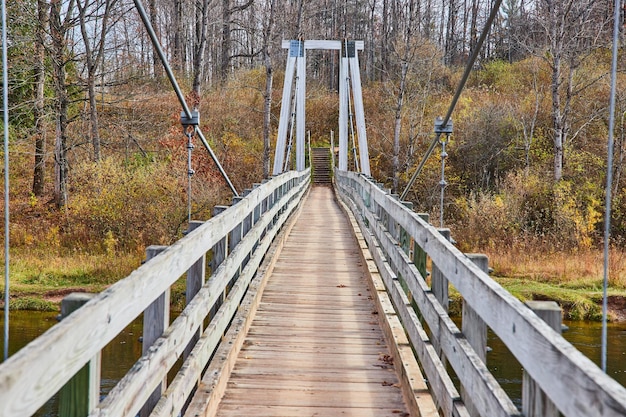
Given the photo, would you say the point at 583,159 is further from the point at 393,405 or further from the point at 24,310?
the point at 393,405

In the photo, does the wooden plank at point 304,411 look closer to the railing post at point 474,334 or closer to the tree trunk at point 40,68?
the railing post at point 474,334

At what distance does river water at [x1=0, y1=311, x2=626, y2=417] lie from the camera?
8088 millimetres

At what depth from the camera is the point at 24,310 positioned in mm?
11758

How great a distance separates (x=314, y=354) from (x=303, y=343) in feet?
0.85

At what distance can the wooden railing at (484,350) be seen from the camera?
1479 mm

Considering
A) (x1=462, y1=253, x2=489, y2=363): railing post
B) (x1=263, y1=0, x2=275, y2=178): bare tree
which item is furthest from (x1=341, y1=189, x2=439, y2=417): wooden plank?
(x1=263, y1=0, x2=275, y2=178): bare tree

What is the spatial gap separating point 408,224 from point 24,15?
14084 millimetres

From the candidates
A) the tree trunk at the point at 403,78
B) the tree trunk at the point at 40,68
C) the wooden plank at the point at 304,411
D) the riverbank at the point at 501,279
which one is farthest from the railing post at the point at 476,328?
the tree trunk at the point at 403,78

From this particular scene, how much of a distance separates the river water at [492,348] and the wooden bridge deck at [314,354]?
251 centimetres

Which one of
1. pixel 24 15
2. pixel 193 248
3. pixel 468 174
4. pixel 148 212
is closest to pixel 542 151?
pixel 468 174

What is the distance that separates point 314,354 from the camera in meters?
4.56

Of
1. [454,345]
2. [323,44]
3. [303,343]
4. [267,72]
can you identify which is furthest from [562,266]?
[323,44]

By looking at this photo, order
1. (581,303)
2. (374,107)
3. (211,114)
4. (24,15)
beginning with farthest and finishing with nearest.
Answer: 1. (374,107)
2. (211,114)
3. (24,15)
4. (581,303)

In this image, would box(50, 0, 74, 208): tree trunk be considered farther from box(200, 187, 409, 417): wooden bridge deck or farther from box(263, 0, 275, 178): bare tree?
box(200, 187, 409, 417): wooden bridge deck
